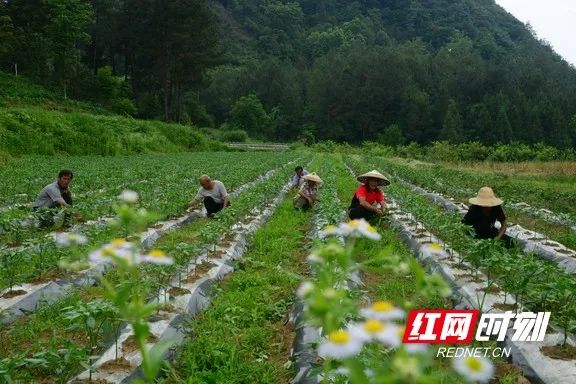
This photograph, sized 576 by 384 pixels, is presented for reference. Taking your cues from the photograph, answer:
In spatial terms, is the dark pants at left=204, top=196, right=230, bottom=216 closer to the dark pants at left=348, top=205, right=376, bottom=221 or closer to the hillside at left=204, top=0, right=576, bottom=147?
the dark pants at left=348, top=205, right=376, bottom=221

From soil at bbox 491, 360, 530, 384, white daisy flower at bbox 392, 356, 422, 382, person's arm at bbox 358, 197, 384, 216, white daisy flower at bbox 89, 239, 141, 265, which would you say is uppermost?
white daisy flower at bbox 392, 356, 422, 382

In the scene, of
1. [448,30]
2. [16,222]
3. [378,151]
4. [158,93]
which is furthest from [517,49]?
[16,222]

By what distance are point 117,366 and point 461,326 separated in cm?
225

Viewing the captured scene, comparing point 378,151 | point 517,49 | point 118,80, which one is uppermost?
point 517,49

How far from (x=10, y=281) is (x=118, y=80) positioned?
3691 cm

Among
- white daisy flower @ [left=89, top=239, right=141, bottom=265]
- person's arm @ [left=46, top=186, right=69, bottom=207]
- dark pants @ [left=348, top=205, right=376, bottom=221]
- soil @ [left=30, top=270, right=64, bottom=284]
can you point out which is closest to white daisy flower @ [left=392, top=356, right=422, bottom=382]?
white daisy flower @ [left=89, top=239, right=141, bottom=265]

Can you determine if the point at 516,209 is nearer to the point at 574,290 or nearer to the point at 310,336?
the point at 574,290

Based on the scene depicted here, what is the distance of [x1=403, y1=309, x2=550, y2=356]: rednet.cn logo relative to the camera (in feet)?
7.84

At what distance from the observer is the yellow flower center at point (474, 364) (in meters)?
1.10

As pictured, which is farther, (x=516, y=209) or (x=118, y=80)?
(x=118, y=80)

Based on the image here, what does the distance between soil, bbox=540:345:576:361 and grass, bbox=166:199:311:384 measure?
1858mm

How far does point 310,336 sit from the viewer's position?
411 centimetres

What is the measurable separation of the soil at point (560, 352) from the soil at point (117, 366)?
291 centimetres

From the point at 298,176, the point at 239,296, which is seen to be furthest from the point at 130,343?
the point at 298,176
